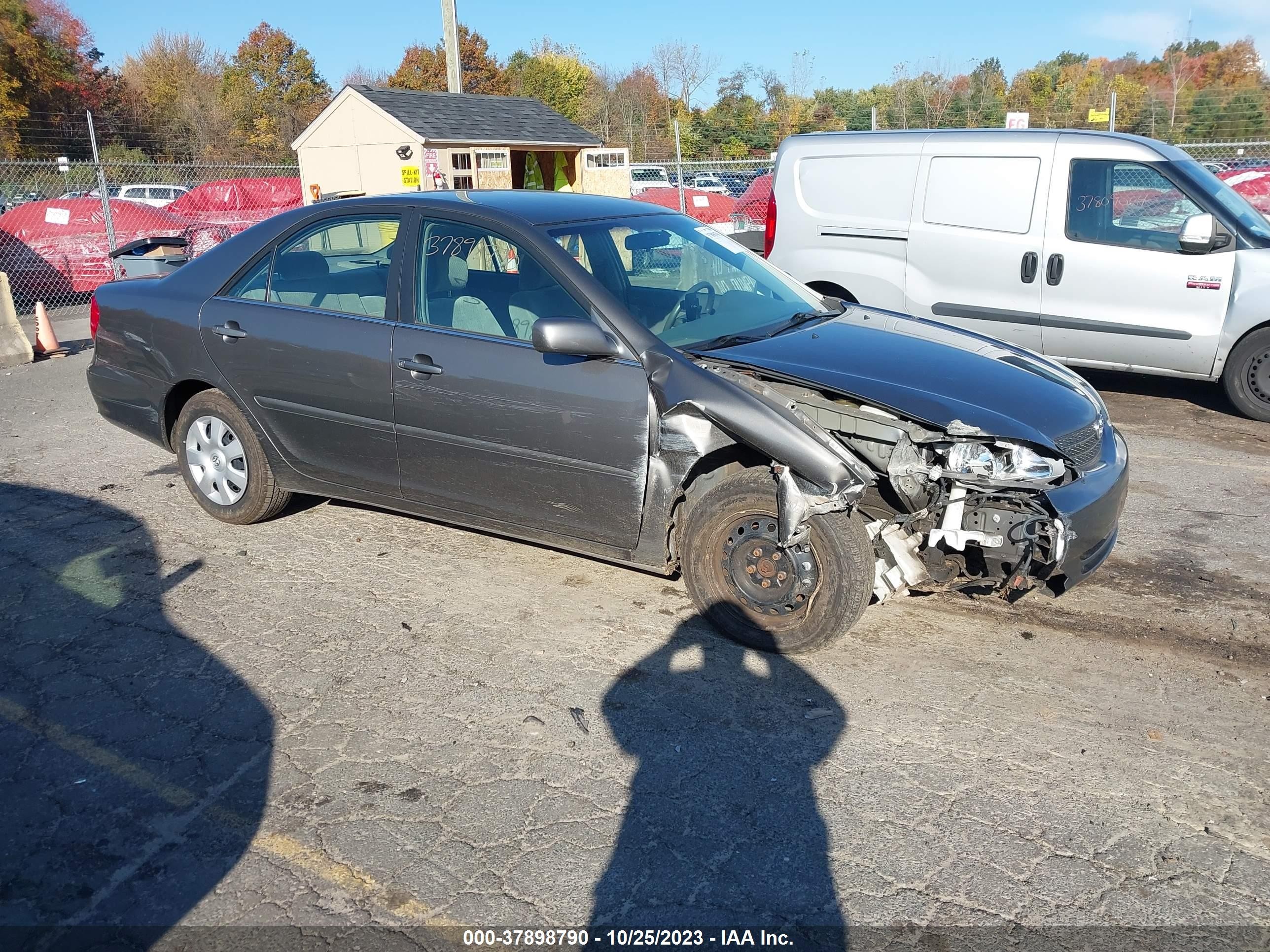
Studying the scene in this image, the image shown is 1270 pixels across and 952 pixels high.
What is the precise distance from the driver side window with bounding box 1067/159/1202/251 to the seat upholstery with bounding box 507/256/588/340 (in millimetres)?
4848

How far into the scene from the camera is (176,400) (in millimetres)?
5488

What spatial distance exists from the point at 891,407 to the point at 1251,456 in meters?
4.08

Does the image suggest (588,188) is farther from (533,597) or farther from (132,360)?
(533,597)

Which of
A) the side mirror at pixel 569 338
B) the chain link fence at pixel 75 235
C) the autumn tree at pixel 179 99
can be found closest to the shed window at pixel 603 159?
the chain link fence at pixel 75 235

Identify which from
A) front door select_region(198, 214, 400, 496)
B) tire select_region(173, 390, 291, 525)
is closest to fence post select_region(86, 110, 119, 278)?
tire select_region(173, 390, 291, 525)

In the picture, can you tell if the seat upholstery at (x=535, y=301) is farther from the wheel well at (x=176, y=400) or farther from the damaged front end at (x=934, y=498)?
the wheel well at (x=176, y=400)

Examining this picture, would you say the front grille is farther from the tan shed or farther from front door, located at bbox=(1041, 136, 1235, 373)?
the tan shed

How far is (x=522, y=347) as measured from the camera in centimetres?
425

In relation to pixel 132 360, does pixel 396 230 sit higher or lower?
higher

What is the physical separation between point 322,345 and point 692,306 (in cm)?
175

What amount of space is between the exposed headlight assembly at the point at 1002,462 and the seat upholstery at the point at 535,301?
159 centimetres

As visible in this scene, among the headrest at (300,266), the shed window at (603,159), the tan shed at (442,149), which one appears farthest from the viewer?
the shed window at (603,159)

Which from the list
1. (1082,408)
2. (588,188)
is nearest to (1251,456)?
Answer: (1082,408)

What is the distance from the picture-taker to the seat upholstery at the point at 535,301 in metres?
4.22
